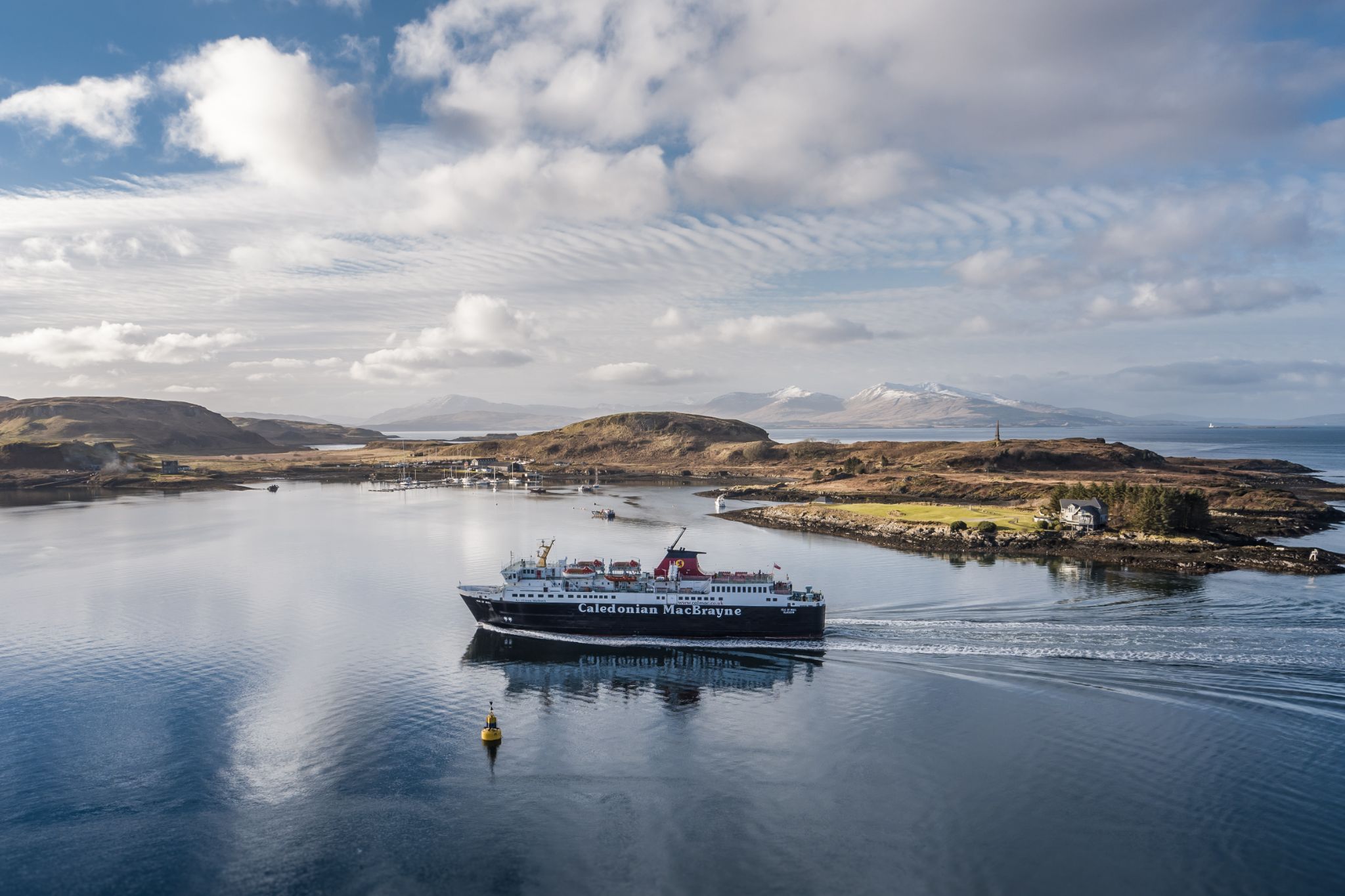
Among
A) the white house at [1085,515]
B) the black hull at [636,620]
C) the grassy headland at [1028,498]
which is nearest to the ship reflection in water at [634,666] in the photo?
the black hull at [636,620]

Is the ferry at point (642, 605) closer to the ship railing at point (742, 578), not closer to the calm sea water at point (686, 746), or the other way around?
the ship railing at point (742, 578)

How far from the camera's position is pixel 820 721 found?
44406 millimetres

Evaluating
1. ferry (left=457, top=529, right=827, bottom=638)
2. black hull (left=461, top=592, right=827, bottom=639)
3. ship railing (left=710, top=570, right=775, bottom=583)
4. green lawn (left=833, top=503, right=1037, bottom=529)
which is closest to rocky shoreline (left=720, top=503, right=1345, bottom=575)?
green lawn (left=833, top=503, right=1037, bottom=529)

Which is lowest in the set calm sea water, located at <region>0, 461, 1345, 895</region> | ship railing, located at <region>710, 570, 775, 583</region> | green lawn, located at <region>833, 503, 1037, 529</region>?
calm sea water, located at <region>0, 461, 1345, 895</region>

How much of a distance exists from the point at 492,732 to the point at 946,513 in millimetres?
87752

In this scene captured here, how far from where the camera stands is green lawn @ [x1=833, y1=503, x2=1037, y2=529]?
105 meters

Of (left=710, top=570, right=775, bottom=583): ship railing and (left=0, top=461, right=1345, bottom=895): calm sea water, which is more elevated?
(left=710, top=570, right=775, bottom=583): ship railing

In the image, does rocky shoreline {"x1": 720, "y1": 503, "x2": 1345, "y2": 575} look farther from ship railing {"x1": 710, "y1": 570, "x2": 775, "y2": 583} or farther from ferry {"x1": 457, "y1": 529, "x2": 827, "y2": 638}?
ferry {"x1": 457, "y1": 529, "x2": 827, "y2": 638}

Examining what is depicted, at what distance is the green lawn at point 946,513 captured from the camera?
105 metres

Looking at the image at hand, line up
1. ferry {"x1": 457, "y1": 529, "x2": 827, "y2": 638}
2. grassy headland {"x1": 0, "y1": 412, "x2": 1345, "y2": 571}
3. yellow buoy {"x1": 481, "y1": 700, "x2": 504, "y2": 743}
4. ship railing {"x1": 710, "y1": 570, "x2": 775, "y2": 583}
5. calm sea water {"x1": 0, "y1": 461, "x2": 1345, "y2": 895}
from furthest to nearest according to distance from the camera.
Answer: grassy headland {"x1": 0, "y1": 412, "x2": 1345, "y2": 571}
ship railing {"x1": 710, "y1": 570, "x2": 775, "y2": 583}
ferry {"x1": 457, "y1": 529, "x2": 827, "y2": 638}
yellow buoy {"x1": 481, "y1": 700, "x2": 504, "y2": 743}
calm sea water {"x1": 0, "y1": 461, "x2": 1345, "y2": 895}

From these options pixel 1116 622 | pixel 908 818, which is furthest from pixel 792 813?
pixel 1116 622

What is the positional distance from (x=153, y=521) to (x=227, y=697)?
96392 mm

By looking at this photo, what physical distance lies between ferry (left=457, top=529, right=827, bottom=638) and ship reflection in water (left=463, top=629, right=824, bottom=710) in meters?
1.25

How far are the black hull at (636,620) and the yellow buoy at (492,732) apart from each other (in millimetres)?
18256
